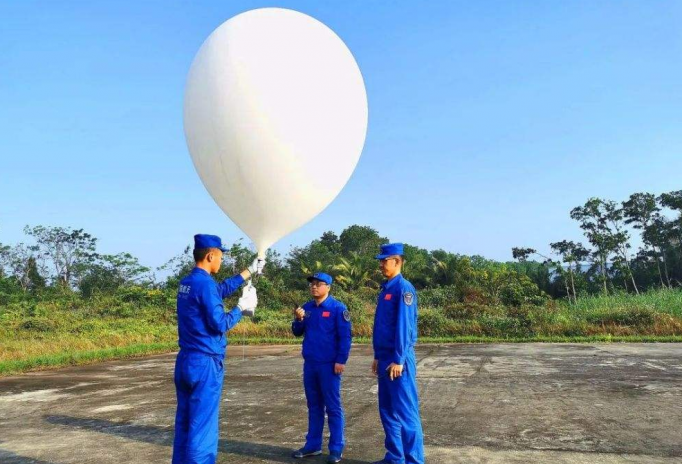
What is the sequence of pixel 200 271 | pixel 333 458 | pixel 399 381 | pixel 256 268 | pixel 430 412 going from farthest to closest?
pixel 430 412 → pixel 333 458 → pixel 399 381 → pixel 256 268 → pixel 200 271

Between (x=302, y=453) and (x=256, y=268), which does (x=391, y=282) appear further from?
(x=302, y=453)

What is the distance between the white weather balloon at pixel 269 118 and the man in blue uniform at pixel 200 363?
843 millimetres

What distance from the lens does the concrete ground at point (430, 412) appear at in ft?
13.7

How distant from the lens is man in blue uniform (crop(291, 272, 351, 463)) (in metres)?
4.06

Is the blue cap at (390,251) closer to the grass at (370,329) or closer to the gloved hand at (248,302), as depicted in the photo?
the gloved hand at (248,302)

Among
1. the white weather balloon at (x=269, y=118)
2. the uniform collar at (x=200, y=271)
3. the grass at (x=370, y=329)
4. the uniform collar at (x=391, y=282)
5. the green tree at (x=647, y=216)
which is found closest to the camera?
the uniform collar at (x=200, y=271)

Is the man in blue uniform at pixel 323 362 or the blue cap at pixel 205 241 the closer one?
the blue cap at pixel 205 241

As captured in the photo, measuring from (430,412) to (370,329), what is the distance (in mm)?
9814

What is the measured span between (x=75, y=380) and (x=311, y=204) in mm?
6578

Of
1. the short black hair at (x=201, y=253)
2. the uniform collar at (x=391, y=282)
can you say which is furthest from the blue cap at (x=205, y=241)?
the uniform collar at (x=391, y=282)

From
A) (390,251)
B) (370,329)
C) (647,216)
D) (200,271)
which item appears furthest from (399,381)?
(647,216)

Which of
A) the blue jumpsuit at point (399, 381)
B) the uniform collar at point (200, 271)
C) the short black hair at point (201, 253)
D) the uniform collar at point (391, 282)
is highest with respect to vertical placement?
the short black hair at point (201, 253)

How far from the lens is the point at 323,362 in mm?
4168

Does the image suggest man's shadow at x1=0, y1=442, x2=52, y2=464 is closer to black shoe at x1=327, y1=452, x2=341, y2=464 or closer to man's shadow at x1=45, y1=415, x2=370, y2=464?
man's shadow at x1=45, y1=415, x2=370, y2=464
